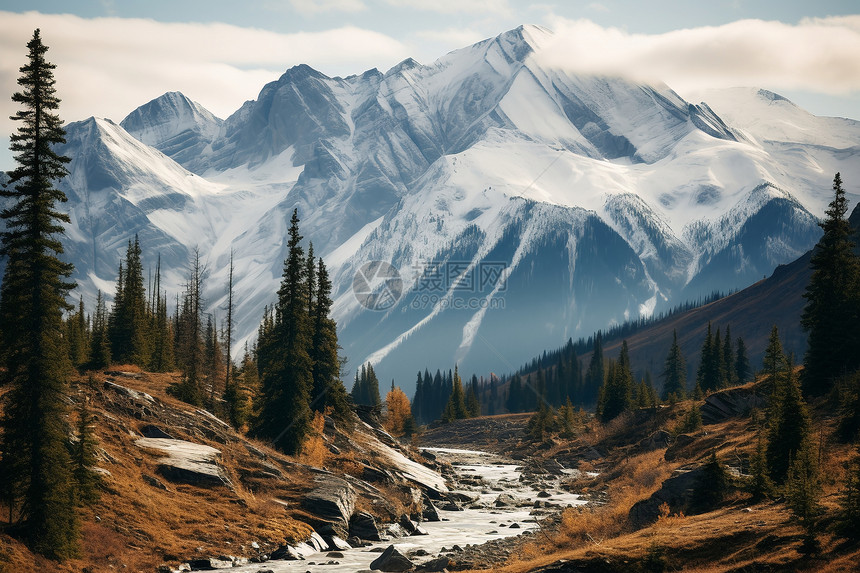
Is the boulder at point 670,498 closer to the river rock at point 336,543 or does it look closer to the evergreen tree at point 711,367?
the river rock at point 336,543

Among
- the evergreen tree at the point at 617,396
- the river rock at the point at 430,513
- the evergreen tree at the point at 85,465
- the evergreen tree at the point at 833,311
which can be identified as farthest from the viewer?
the evergreen tree at the point at 617,396

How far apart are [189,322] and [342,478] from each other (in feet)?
157

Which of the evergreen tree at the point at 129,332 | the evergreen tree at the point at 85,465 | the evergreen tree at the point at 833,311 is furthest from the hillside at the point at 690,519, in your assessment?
the evergreen tree at the point at 129,332

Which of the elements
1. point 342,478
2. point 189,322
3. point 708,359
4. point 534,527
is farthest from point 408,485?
point 708,359

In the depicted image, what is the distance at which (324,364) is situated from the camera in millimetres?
82688

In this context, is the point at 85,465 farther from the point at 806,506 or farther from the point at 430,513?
the point at 806,506

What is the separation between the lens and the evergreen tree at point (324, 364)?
82.4m

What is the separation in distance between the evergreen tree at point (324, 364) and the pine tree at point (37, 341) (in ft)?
133

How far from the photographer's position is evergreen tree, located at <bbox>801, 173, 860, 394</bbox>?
66.7 meters

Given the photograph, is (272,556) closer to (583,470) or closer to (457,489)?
(457,489)

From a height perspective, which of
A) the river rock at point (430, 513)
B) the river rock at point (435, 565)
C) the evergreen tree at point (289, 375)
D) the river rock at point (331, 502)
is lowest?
the river rock at point (430, 513)

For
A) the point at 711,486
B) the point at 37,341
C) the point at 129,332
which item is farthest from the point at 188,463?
the point at 129,332

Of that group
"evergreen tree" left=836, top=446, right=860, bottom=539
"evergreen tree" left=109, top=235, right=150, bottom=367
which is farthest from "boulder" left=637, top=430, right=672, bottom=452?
"evergreen tree" left=109, top=235, right=150, bottom=367

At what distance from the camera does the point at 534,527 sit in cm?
6153
